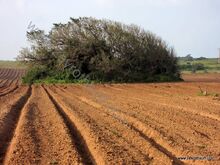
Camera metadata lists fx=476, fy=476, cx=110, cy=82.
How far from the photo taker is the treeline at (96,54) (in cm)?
4219

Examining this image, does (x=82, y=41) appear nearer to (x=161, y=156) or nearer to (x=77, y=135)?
(x=77, y=135)

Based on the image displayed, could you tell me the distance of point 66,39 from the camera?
4266 centimetres

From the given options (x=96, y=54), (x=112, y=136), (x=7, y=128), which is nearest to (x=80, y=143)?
(x=112, y=136)

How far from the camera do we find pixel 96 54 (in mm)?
42469

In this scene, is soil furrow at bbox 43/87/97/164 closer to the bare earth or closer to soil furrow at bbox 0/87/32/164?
the bare earth

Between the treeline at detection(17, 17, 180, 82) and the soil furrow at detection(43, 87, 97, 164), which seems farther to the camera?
the treeline at detection(17, 17, 180, 82)

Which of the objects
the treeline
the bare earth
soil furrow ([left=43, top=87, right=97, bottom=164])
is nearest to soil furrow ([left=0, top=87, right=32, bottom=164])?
the bare earth

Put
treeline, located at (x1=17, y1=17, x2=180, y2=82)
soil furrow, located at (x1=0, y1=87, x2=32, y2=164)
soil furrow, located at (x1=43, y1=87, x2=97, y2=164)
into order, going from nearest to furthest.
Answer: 1. soil furrow, located at (x1=43, y1=87, x2=97, y2=164)
2. soil furrow, located at (x1=0, y1=87, x2=32, y2=164)
3. treeline, located at (x1=17, y1=17, x2=180, y2=82)

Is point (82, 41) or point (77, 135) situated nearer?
point (77, 135)

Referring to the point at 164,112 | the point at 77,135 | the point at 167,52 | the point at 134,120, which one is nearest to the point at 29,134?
the point at 77,135

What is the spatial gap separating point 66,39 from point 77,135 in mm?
32428

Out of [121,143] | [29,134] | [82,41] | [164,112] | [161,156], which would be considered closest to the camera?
[161,156]

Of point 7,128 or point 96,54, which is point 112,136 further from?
point 96,54

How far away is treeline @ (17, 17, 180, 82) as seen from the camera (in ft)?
138
